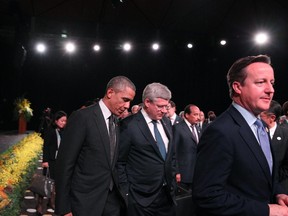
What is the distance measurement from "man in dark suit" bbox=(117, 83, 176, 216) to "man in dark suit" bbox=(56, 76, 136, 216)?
0.41 meters

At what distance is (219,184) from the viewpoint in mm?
1453

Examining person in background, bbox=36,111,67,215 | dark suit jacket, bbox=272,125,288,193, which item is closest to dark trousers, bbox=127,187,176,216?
dark suit jacket, bbox=272,125,288,193

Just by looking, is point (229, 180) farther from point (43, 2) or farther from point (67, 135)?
point (43, 2)

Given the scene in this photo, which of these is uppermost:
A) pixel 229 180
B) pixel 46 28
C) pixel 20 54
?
pixel 46 28

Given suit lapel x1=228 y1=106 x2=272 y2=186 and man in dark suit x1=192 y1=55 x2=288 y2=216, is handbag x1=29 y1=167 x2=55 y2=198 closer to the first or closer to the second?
man in dark suit x1=192 y1=55 x2=288 y2=216

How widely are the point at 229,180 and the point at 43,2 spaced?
39.4ft

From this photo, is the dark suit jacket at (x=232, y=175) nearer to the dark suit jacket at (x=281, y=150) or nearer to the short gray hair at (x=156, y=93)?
the short gray hair at (x=156, y=93)

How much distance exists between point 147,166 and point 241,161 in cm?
173

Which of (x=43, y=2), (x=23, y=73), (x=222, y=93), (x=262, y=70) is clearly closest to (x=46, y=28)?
(x=43, y=2)

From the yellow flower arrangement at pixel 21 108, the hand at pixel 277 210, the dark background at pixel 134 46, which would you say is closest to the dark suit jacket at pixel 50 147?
the hand at pixel 277 210

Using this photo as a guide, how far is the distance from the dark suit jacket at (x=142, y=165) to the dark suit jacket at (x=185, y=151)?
1661mm

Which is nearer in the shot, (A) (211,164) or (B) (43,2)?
(A) (211,164)

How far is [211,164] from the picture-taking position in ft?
4.83

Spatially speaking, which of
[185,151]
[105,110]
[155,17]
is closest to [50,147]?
[185,151]
